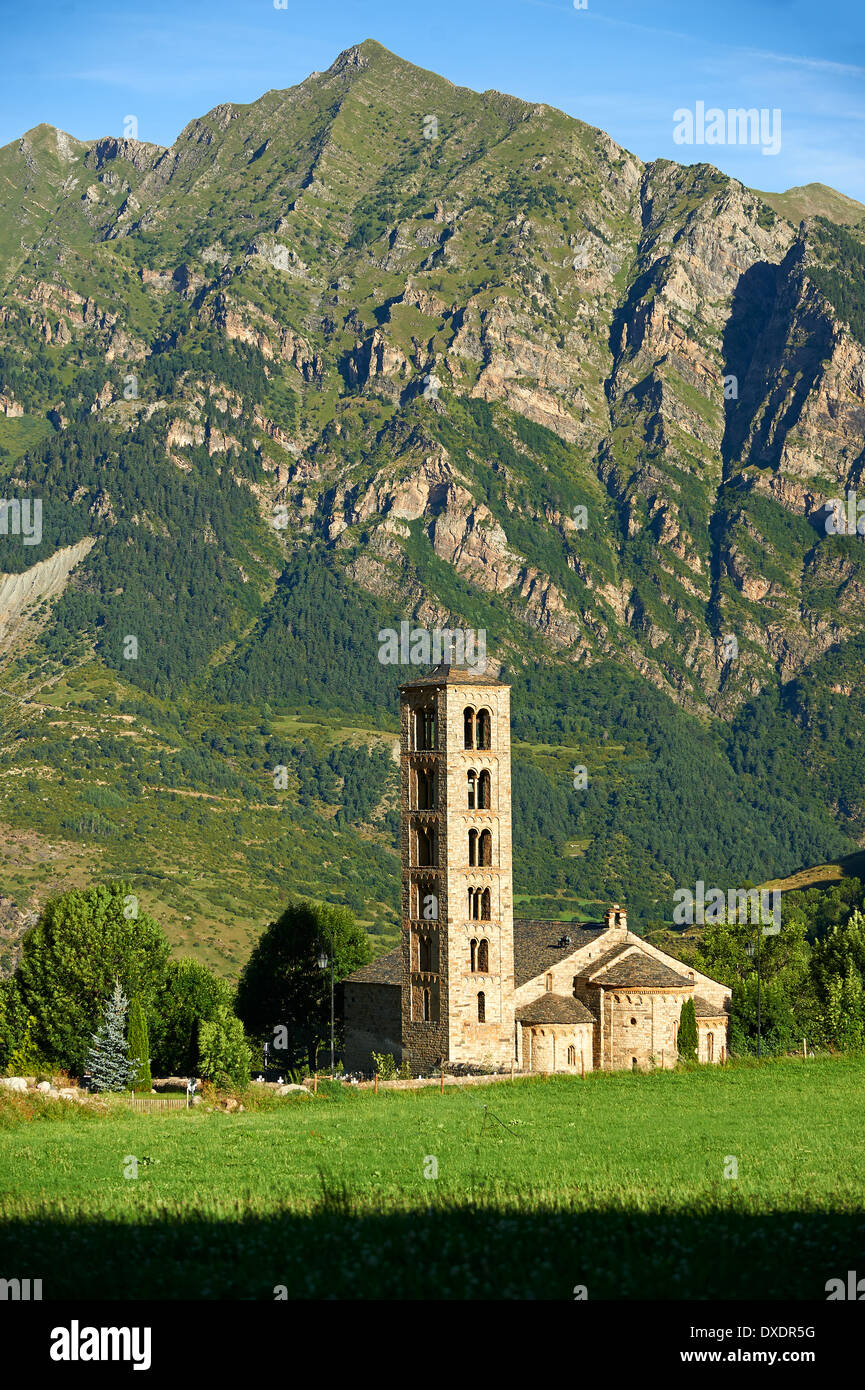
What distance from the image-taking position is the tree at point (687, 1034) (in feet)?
272

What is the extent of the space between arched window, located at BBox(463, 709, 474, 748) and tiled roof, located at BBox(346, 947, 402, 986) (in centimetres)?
1303

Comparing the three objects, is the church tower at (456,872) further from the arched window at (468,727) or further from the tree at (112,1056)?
the tree at (112,1056)

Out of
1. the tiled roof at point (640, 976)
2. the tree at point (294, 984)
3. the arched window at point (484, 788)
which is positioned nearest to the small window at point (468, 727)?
the arched window at point (484, 788)

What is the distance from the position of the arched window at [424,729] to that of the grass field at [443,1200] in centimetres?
3347

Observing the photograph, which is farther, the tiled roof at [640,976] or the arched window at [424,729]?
the arched window at [424,729]

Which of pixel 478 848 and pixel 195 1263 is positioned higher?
pixel 478 848

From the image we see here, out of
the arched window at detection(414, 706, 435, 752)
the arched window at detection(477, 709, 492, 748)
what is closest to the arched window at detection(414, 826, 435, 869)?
the arched window at detection(414, 706, 435, 752)

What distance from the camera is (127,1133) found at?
160 ft

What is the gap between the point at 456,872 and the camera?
86500 millimetres

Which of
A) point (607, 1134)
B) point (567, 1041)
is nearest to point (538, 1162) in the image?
point (607, 1134)

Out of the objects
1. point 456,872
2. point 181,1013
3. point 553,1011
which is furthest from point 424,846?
point 181,1013
